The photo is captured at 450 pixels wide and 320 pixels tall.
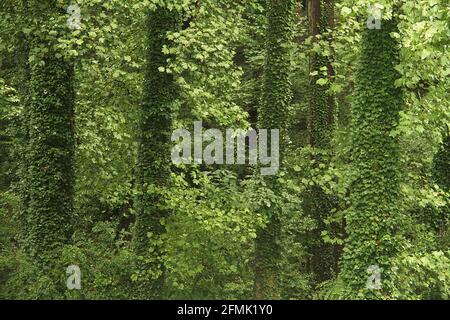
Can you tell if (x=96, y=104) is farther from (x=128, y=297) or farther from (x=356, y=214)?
(x=356, y=214)

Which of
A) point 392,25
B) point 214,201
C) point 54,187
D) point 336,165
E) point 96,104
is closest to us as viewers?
point 392,25

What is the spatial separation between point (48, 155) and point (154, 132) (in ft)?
7.92

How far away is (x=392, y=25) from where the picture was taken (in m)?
10.9

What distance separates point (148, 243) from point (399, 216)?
5529 mm

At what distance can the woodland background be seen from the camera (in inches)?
433

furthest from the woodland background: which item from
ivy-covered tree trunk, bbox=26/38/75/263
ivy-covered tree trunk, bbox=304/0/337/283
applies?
ivy-covered tree trunk, bbox=304/0/337/283

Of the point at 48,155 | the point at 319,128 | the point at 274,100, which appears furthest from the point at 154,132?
the point at 319,128

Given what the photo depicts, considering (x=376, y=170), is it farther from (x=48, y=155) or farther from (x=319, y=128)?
(x=48, y=155)

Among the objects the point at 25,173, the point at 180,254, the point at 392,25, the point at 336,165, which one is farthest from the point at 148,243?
the point at 392,25

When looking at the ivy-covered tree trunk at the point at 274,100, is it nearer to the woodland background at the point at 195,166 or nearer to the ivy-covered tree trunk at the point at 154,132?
the woodland background at the point at 195,166

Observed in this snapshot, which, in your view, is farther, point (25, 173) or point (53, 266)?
point (25, 173)

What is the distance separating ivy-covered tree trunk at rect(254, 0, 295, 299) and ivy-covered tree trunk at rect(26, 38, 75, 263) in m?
4.84

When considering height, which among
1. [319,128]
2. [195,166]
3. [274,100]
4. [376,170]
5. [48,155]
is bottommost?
[376,170]

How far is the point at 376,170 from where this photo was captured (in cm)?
1110
